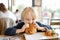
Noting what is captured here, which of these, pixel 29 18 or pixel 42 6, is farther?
pixel 42 6

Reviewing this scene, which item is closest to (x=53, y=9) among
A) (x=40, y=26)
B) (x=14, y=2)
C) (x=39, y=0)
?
(x=39, y=0)

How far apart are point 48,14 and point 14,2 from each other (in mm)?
1342

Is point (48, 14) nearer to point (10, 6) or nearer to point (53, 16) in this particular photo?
point (53, 16)

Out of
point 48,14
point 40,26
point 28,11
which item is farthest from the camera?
point 48,14

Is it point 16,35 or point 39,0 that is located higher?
point 39,0

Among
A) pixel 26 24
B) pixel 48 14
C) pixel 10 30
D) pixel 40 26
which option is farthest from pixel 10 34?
pixel 48 14

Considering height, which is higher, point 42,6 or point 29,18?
point 42,6

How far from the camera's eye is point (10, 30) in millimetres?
1070

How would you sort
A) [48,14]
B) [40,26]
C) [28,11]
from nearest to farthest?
[28,11], [40,26], [48,14]

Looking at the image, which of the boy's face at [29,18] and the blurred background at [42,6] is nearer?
the boy's face at [29,18]

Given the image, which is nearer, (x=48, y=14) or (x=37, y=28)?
(x=37, y=28)

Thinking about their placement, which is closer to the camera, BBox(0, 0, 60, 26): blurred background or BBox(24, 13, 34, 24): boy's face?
BBox(24, 13, 34, 24): boy's face

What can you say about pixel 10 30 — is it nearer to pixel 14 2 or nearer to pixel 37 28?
pixel 37 28

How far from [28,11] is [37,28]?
0.55 feet
